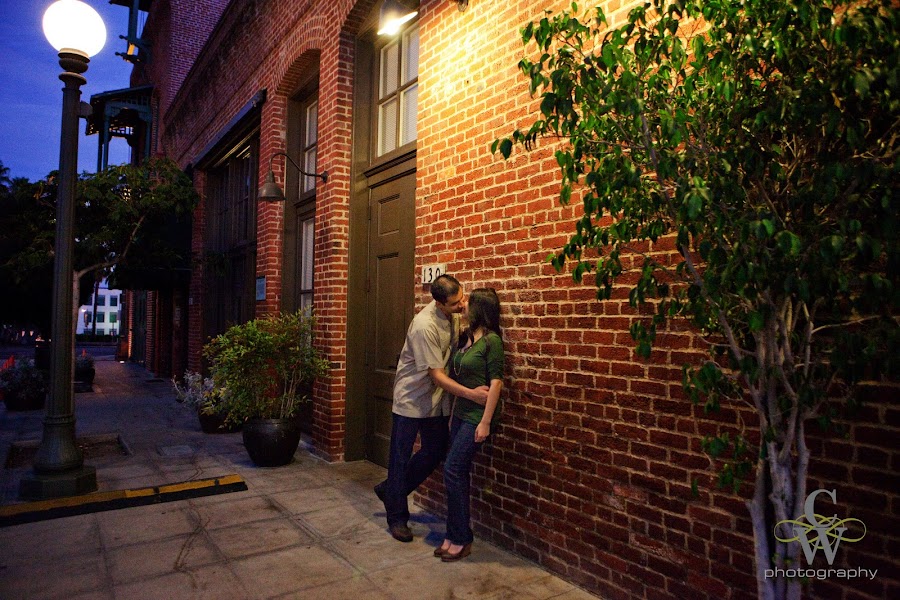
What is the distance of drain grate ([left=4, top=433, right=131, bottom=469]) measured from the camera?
6.21 m

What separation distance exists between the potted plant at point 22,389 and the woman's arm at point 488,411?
9.09m

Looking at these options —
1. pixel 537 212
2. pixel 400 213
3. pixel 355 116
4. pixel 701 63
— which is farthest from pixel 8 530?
pixel 701 63

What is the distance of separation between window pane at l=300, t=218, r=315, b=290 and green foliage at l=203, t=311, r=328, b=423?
4.16 ft

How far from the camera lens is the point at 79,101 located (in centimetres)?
512

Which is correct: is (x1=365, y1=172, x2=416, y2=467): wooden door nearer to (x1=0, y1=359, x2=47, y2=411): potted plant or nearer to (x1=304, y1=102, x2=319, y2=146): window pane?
(x1=304, y1=102, x2=319, y2=146): window pane

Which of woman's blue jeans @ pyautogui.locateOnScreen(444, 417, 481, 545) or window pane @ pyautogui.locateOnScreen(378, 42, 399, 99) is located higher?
window pane @ pyautogui.locateOnScreen(378, 42, 399, 99)

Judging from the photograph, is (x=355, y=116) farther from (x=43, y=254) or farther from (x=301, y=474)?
(x=43, y=254)

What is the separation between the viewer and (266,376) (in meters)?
6.08

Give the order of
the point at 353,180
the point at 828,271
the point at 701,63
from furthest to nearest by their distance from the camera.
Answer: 1. the point at 353,180
2. the point at 701,63
3. the point at 828,271

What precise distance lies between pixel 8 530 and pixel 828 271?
5058 millimetres

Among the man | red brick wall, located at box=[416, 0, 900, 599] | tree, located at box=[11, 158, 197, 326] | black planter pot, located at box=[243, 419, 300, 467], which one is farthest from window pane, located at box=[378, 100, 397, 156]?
tree, located at box=[11, 158, 197, 326]

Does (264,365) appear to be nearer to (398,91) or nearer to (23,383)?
(398,91)

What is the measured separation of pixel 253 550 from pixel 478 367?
6.22ft

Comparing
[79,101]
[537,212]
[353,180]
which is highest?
[79,101]
